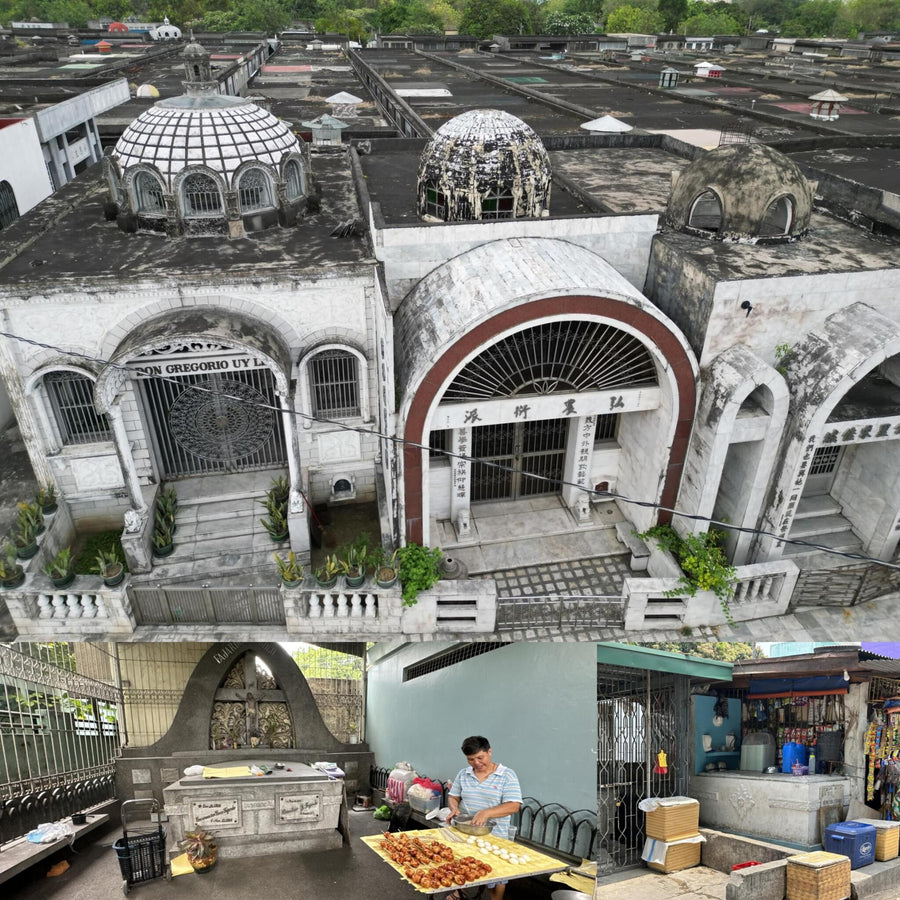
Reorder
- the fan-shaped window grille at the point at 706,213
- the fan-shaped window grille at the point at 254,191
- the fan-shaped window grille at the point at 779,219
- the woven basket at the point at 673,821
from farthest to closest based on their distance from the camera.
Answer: the fan-shaped window grille at the point at 254,191 → the fan-shaped window grille at the point at 706,213 → the fan-shaped window grille at the point at 779,219 → the woven basket at the point at 673,821

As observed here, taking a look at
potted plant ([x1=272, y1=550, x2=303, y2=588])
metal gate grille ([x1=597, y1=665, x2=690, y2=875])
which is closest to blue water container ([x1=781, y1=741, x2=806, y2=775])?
metal gate grille ([x1=597, y1=665, x2=690, y2=875])

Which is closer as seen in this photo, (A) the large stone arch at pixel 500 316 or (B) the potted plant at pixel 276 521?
(A) the large stone arch at pixel 500 316

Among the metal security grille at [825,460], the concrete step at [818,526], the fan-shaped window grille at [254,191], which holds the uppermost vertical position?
the fan-shaped window grille at [254,191]

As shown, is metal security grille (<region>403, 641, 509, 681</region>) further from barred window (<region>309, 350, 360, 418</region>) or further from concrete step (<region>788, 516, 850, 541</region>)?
concrete step (<region>788, 516, 850, 541</region>)

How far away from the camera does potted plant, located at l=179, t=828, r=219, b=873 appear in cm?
1121

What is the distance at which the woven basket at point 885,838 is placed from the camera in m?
11.4

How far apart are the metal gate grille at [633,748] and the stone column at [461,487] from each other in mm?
5052

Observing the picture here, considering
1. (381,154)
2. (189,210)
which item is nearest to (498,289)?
(189,210)

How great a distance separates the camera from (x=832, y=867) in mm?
9938

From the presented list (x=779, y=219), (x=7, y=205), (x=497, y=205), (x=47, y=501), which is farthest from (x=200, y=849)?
(x=7, y=205)

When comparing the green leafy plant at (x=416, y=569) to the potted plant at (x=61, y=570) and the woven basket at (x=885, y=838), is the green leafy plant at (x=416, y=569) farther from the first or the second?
the woven basket at (x=885, y=838)

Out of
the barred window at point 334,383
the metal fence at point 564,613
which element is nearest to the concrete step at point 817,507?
the metal fence at point 564,613

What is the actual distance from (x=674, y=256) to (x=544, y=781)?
32.8 ft

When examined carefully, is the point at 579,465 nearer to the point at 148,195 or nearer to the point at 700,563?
the point at 700,563
